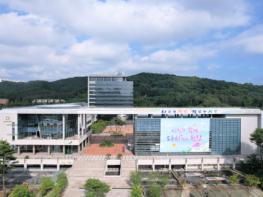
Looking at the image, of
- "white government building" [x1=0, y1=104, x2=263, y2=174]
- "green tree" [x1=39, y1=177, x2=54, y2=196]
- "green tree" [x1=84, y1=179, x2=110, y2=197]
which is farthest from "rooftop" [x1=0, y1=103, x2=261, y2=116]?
"green tree" [x1=84, y1=179, x2=110, y2=197]

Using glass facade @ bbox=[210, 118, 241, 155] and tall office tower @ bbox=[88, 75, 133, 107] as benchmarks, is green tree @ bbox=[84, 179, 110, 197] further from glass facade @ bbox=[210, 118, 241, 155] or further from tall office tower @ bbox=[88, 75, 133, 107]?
tall office tower @ bbox=[88, 75, 133, 107]

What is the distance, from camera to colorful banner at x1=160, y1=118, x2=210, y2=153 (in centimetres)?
4788

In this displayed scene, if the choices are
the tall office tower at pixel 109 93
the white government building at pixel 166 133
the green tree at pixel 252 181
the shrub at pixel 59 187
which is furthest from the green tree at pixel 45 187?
the tall office tower at pixel 109 93

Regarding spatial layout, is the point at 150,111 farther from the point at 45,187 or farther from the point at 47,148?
the point at 45,187

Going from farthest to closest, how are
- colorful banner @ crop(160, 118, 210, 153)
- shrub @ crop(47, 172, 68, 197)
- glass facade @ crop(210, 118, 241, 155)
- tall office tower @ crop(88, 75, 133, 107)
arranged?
tall office tower @ crop(88, 75, 133, 107)
glass facade @ crop(210, 118, 241, 155)
colorful banner @ crop(160, 118, 210, 153)
shrub @ crop(47, 172, 68, 197)

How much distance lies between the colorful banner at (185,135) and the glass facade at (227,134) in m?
1.07

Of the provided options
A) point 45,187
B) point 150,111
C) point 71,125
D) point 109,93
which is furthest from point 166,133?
point 109,93

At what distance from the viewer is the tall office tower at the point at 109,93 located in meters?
100

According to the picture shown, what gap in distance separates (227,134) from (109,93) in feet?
187

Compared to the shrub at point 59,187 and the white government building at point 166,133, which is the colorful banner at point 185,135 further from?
the shrub at point 59,187

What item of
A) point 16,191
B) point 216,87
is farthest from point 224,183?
point 216,87

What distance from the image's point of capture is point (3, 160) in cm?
3422

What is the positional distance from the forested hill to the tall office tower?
34.0 feet

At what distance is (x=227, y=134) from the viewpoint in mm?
48375
